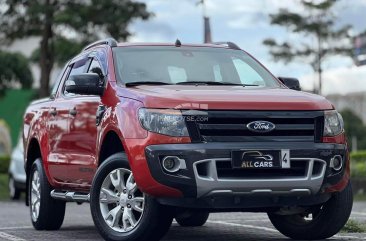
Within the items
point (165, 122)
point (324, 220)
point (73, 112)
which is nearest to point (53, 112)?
point (73, 112)

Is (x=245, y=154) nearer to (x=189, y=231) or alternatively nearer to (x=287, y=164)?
(x=287, y=164)

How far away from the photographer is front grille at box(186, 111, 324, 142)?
8.31 metres

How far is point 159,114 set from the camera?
27.5 ft

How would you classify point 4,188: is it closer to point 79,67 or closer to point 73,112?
point 79,67

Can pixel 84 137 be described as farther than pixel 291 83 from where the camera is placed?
No

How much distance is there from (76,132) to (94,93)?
82 centimetres

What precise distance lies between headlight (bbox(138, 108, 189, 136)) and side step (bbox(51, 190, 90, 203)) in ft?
5.65

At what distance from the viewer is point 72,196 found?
10.2 m

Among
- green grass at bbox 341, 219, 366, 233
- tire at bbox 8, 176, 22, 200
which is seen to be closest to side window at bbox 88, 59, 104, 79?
green grass at bbox 341, 219, 366, 233

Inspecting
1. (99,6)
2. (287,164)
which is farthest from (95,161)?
(99,6)

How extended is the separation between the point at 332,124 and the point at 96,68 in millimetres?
2508

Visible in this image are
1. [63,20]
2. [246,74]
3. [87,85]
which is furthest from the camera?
[63,20]

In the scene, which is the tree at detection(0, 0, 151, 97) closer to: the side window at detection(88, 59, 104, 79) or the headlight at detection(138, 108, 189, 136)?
the side window at detection(88, 59, 104, 79)

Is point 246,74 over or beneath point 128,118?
over
